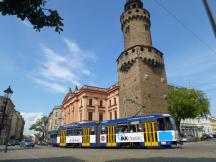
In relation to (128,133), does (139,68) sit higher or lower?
higher

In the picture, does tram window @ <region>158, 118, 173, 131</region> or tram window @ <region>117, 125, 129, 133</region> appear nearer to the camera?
tram window @ <region>158, 118, 173, 131</region>

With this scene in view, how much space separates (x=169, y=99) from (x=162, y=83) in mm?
3397

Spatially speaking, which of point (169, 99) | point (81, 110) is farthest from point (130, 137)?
point (81, 110)

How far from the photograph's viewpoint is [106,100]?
174 ft

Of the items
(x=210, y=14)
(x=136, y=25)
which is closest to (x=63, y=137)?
(x=136, y=25)

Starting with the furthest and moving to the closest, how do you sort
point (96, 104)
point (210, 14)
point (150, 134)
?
point (96, 104) < point (150, 134) < point (210, 14)

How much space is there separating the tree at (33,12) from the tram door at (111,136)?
18.6 meters

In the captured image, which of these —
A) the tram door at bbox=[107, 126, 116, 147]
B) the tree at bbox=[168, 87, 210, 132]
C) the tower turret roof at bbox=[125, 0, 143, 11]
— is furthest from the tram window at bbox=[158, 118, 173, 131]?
the tower turret roof at bbox=[125, 0, 143, 11]

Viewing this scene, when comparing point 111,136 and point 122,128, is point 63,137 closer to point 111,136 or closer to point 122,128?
point 111,136

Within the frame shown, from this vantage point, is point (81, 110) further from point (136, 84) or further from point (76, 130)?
point (76, 130)

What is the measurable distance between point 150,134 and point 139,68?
773 inches

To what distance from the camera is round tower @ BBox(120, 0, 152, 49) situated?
43.2 metres

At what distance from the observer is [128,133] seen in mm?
22984

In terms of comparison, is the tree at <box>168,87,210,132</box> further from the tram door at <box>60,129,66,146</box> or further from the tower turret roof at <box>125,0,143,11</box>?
the tram door at <box>60,129,66,146</box>
